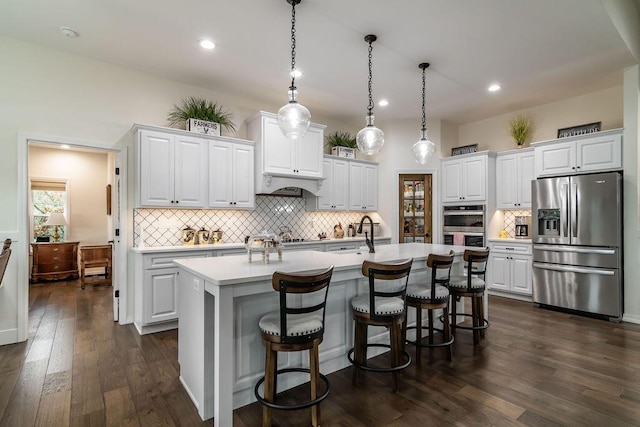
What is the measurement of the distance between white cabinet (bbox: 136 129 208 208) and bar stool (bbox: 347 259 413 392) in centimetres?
270

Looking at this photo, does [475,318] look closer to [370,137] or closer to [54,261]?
[370,137]

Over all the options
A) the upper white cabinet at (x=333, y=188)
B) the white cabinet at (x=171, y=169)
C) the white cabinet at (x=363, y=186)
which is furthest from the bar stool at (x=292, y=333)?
the white cabinet at (x=363, y=186)

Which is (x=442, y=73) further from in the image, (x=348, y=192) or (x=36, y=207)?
(x=36, y=207)

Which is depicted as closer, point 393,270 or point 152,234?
point 393,270

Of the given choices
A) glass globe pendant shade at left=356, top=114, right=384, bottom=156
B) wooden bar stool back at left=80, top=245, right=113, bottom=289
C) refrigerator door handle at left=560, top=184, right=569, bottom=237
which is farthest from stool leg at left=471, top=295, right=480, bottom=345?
wooden bar stool back at left=80, top=245, right=113, bottom=289

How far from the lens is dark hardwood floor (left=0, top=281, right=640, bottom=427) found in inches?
85.6

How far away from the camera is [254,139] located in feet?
16.0

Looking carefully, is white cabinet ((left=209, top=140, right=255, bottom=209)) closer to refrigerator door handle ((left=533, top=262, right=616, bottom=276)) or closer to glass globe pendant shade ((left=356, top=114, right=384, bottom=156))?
glass globe pendant shade ((left=356, top=114, right=384, bottom=156))

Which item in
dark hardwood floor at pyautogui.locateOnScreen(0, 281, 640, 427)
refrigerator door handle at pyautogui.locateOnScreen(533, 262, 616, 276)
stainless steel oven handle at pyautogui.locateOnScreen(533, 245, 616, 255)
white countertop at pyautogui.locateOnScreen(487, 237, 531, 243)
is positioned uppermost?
white countertop at pyautogui.locateOnScreen(487, 237, 531, 243)

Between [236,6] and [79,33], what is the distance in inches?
70.8

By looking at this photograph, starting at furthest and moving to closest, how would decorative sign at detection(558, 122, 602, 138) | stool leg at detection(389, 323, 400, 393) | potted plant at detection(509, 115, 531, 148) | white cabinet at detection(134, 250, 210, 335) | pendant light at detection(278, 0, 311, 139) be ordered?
potted plant at detection(509, 115, 531, 148) < decorative sign at detection(558, 122, 602, 138) < white cabinet at detection(134, 250, 210, 335) < pendant light at detection(278, 0, 311, 139) < stool leg at detection(389, 323, 400, 393)

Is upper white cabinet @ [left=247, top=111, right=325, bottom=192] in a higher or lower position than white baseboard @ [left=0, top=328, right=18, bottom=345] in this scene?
higher

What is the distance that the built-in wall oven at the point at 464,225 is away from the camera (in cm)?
575

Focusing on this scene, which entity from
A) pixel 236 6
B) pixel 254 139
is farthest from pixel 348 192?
pixel 236 6
